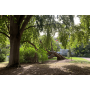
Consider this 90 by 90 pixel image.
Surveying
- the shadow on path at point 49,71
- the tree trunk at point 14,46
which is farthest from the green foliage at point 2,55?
the shadow on path at point 49,71

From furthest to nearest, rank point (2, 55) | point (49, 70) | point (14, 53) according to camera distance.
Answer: point (2, 55), point (14, 53), point (49, 70)

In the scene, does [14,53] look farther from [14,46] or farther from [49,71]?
[49,71]

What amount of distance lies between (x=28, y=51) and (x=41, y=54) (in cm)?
176

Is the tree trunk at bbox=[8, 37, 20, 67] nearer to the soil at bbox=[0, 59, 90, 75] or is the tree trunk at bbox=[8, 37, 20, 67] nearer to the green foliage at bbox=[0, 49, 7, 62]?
the soil at bbox=[0, 59, 90, 75]

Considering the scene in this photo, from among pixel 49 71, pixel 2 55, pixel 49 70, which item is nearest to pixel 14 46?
pixel 49 70

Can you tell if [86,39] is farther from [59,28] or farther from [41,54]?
[41,54]

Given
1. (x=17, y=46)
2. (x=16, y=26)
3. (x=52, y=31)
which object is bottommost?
(x=17, y=46)

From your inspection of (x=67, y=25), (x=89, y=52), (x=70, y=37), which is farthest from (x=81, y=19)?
(x=89, y=52)

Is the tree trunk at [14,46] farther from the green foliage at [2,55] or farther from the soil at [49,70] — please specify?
the green foliage at [2,55]

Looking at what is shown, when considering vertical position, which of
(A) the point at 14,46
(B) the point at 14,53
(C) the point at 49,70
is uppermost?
(A) the point at 14,46

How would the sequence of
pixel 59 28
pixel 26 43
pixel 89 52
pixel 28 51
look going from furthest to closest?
1. pixel 89 52
2. pixel 28 51
3. pixel 26 43
4. pixel 59 28

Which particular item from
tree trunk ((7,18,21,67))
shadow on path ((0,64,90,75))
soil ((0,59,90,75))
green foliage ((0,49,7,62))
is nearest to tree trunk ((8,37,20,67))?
tree trunk ((7,18,21,67))

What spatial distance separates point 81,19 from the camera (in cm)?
609

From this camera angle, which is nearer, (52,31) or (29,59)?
(52,31)
